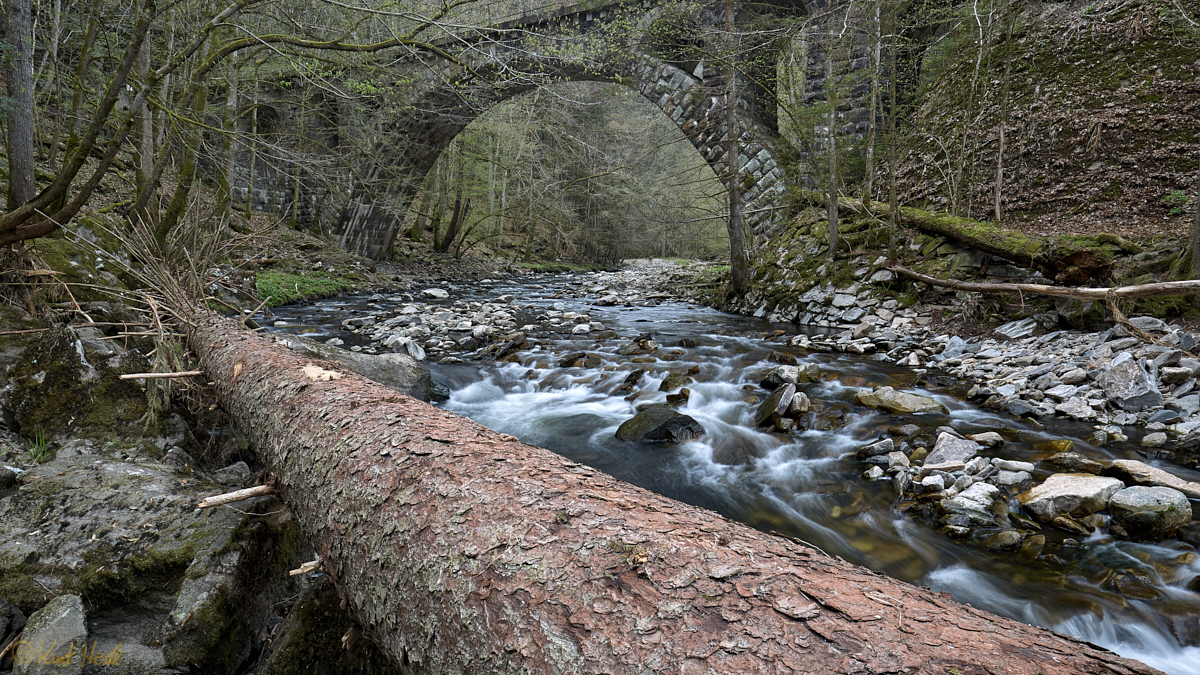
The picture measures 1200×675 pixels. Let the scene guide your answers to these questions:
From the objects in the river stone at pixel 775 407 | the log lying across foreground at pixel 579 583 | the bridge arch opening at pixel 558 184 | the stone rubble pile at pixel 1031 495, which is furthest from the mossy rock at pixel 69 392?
the bridge arch opening at pixel 558 184

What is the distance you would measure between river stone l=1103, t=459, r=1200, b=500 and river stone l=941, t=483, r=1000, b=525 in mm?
619

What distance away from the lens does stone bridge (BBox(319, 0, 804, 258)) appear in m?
10.1

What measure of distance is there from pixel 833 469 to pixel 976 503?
83 cm

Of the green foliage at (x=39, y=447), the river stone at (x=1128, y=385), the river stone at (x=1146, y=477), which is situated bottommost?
the river stone at (x=1146, y=477)

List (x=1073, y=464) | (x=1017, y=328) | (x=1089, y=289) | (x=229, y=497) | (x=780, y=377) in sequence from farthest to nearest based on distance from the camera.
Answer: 1. (x=1017, y=328)
2. (x=780, y=377)
3. (x=1089, y=289)
4. (x=1073, y=464)
5. (x=229, y=497)

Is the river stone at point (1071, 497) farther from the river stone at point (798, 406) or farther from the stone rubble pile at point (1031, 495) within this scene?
the river stone at point (798, 406)

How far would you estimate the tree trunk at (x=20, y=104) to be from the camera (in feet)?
9.81

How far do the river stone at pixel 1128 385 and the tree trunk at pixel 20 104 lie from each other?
7.64 meters

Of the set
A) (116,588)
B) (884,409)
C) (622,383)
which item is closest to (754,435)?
(884,409)

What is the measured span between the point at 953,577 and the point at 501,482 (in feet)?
7.85

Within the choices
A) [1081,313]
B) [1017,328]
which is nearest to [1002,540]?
[1081,313]

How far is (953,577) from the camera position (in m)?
2.35

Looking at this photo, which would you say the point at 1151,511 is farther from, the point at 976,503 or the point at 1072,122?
the point at 1072,122

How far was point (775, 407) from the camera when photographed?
162 inches
